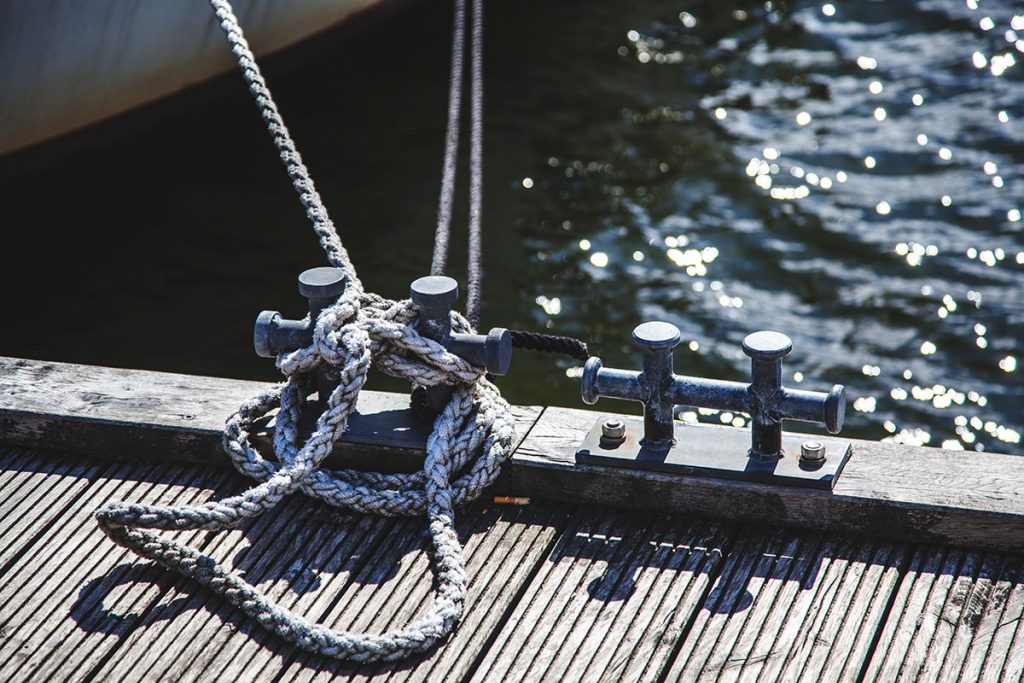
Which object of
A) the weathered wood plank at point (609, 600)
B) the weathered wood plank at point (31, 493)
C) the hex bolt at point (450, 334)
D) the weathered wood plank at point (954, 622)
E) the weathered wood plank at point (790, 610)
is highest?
the hex bolt at point (450, 334)

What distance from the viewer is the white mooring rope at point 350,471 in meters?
2.13

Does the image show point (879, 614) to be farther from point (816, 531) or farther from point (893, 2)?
point (893, 2)

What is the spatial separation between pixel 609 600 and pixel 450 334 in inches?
25.7

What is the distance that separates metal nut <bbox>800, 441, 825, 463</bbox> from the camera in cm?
218

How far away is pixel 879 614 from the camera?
1982 mm

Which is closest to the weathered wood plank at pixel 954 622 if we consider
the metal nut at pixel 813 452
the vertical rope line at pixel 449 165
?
the metal nut at pixel 813 452

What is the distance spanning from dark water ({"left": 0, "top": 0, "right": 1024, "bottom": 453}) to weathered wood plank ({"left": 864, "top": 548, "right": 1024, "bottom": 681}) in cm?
249

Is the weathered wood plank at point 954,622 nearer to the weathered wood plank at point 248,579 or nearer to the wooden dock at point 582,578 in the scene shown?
the wooden dock at point 582,578

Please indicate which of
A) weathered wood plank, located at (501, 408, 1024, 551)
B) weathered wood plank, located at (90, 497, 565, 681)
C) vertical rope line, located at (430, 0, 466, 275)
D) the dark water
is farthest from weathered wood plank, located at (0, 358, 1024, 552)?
the dark water

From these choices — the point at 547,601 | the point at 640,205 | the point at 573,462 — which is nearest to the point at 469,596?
the point at 547,601

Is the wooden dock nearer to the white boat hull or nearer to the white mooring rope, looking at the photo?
the white mooring rope

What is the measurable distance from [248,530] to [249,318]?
3116 millimetres

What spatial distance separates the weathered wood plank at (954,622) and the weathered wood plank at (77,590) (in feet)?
4.52

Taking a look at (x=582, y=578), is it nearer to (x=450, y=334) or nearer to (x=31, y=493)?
(x=450, y=334)
